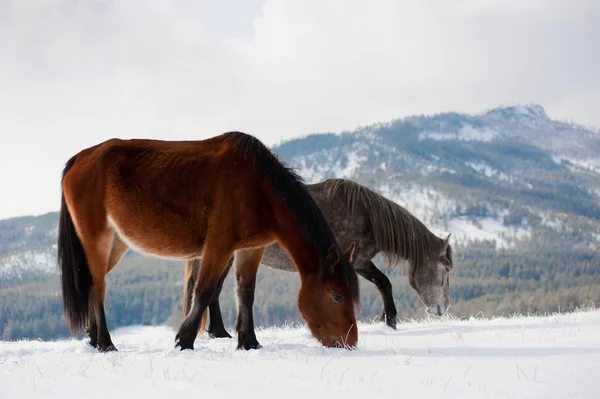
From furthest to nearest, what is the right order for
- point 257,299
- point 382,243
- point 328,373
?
1. point 257,299
2. point 382,243
3. point 328,373

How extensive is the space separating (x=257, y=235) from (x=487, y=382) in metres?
3.56

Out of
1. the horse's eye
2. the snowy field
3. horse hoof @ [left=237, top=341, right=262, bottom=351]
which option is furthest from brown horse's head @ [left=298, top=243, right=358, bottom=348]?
horse hoof @ [left=237, top=341, right=262, bottom=351]

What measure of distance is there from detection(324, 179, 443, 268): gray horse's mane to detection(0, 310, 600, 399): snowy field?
4.20 m

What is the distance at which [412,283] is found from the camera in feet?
36.2

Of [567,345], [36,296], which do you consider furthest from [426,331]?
[36,296]

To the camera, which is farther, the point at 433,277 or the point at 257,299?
the point at 257,299

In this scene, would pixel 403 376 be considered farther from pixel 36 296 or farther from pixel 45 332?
pixel 36 296

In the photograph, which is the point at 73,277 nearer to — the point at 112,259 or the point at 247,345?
the point at 112,259

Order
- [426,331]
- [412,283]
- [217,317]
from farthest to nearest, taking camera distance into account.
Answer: [412,283] < [217,317] < [426,331]

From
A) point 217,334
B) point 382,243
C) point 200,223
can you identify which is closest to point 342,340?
point 200,223

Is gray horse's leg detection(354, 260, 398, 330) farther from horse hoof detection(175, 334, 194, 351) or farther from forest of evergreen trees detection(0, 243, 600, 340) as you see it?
forest of evergreen trees detection(0, 243, 600, 340)

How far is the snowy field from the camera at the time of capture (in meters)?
4.00

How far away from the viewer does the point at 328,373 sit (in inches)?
182

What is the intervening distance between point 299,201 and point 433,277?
514 cm
